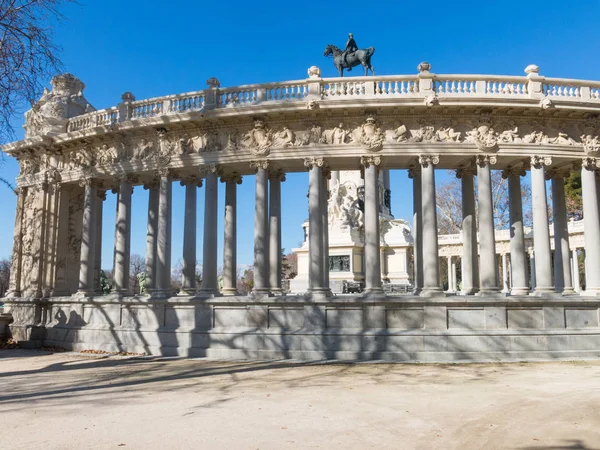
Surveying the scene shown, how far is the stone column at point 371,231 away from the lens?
21688 millimetres

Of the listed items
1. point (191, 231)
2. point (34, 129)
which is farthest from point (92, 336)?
point (34, 129)

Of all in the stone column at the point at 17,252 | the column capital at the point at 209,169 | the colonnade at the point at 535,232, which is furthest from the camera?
the stone column at the point at 17,252

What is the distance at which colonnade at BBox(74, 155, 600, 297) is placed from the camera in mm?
22031

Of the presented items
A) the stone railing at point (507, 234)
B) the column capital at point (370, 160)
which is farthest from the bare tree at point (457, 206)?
the column capital at point (370, 160)

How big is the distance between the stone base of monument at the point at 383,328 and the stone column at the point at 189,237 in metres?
2.36

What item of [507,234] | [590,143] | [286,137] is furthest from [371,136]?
[507,234]

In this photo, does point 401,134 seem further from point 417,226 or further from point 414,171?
point 417,226

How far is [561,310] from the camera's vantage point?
20953 millimetres

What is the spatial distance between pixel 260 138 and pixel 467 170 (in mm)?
10373

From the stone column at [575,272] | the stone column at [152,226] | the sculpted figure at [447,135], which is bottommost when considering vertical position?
the stone column at [575,272]

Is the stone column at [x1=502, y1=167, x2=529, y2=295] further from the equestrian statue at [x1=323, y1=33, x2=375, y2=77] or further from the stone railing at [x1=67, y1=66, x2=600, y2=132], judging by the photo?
the equestrian statue at [x1=323, y1=33, x2=375, y2=77]

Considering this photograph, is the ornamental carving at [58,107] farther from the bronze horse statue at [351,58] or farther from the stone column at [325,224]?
the bronze horse statue at [351,58]

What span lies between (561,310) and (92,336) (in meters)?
22.0

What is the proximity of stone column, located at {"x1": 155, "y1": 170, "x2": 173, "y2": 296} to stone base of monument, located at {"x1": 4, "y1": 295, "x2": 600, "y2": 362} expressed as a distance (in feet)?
4.63
